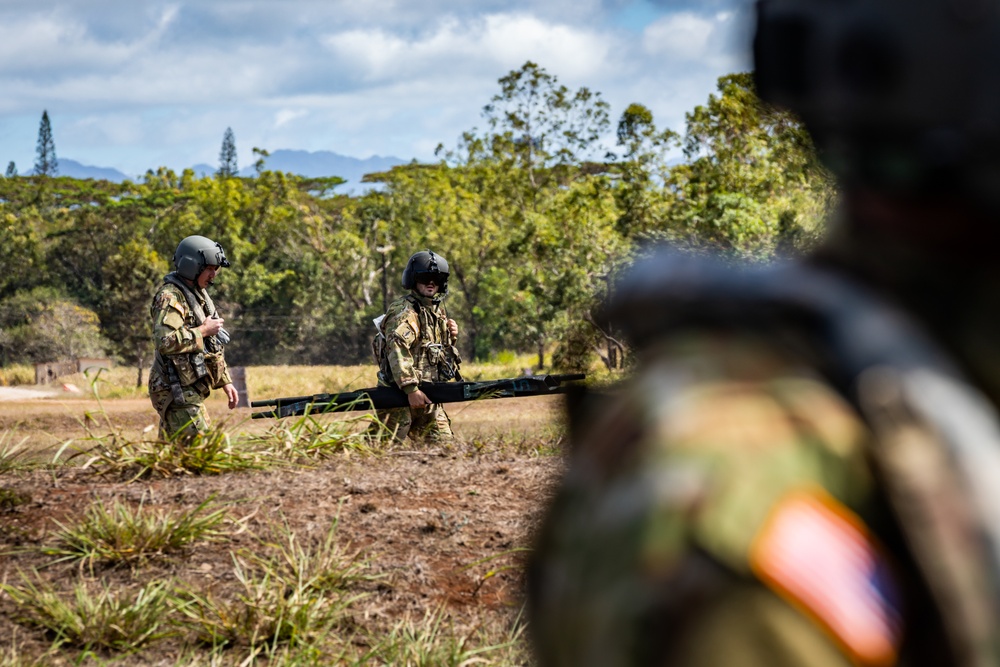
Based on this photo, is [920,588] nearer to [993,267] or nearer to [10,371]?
[993,267]

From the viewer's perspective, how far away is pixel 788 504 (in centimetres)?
74

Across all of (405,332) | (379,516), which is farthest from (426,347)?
(379,516)

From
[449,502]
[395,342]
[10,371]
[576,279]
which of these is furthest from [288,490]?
[10,371]

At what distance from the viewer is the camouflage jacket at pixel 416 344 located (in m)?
8.95

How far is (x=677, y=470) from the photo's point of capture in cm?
76

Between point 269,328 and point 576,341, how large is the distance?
39853 mm

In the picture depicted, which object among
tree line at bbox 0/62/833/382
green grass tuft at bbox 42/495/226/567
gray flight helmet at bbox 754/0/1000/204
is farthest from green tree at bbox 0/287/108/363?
gray flight helmet at bbox 754/0/1000/204

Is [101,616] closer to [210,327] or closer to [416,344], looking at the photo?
[210,327]

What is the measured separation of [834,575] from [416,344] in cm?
856

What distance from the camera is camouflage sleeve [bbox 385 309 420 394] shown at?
28.8 feet

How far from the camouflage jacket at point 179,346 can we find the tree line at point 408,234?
27.5 feet

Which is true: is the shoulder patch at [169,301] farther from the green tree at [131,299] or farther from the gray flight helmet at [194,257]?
the green tree at [131,299]

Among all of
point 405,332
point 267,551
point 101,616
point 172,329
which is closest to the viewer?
point 101,616

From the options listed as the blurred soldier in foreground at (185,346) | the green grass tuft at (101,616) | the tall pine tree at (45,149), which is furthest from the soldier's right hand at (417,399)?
the tall pine tree at (45,149)
